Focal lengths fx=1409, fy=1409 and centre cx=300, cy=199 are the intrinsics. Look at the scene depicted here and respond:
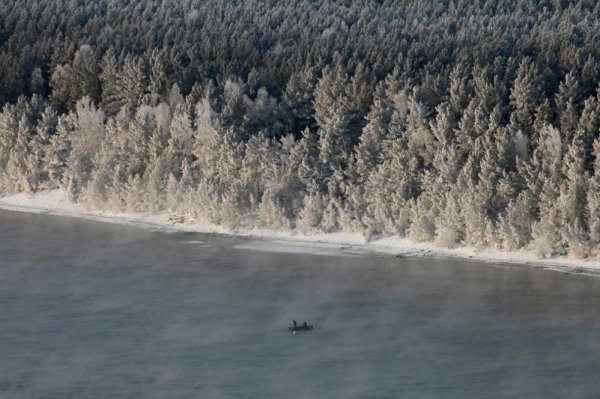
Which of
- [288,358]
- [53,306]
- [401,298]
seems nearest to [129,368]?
[288,358]

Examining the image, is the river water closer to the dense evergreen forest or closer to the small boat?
Result: the small boat

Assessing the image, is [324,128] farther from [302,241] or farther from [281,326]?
[281,326]

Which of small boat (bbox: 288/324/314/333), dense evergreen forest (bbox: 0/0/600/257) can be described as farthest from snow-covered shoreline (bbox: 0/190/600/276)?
small boat (bbox: 288/324/314/333)

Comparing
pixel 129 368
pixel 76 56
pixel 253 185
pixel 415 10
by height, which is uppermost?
pixel 415 10

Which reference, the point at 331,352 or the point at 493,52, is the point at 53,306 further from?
the point at 493,52

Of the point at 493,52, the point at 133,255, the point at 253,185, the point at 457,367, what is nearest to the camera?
the point at 457,367

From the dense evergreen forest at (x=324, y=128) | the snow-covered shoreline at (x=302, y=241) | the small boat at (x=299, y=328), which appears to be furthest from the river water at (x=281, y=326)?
the dense evergreen forest at (x=324, y=128)
